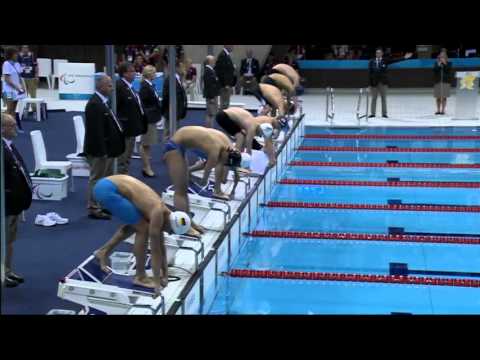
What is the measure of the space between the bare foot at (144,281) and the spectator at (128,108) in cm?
322

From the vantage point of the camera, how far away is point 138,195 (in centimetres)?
525

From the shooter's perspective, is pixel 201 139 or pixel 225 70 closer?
pixel 201 139

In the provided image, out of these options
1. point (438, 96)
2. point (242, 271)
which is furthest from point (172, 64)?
point (438, 96)

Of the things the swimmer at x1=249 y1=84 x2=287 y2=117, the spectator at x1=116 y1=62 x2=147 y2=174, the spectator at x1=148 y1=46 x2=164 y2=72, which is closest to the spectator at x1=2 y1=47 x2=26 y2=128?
the spectator at x1=148 y1=46 x2=164 y2=72

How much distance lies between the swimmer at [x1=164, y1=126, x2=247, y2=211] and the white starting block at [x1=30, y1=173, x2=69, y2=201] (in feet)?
5.56

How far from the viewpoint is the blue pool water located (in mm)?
5668

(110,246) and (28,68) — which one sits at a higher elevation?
(28,68)

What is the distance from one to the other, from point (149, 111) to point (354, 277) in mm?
4305

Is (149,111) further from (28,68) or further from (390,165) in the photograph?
(28,68)

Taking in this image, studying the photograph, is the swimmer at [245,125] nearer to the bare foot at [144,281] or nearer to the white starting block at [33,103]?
the bare foot at [144,281]

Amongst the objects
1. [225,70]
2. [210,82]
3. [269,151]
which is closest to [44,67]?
[225,70]
